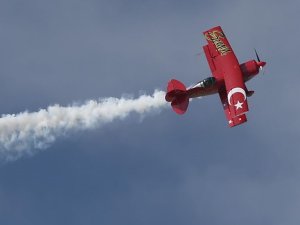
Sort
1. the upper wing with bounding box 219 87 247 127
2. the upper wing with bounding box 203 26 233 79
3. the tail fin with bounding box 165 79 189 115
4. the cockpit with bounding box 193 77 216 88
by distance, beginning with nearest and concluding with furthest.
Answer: the upper wing with bounding box 219 87 247 127 → the cockpit with bounding box 193 77 216 88 → the tail fin with bounding box 165 79 189 115 → the upper wing with bounding box 203 26 233 79

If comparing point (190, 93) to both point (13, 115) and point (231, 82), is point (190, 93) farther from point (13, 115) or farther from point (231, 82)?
point (13, 115)

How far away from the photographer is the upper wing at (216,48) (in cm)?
10731

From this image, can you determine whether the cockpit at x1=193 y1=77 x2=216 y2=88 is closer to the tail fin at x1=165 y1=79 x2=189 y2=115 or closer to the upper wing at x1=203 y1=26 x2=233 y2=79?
the upper wing at x1=203 y1=26 x2=233 y2=79

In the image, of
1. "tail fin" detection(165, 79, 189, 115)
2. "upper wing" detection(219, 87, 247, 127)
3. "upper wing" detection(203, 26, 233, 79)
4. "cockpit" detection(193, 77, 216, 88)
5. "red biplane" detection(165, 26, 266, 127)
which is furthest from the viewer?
"upper wing" detection(203, 26, 233, 79)

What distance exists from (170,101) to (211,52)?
7.77m

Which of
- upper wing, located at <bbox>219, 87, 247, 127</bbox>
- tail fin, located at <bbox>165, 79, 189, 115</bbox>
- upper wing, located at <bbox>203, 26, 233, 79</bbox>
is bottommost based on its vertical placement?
upper wing, located at <bbox>219, 87, 247, 127</bbox>

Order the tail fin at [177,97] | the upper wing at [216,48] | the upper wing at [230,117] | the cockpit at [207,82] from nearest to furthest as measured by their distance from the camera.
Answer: the upper wing at [230,117], the cockpit at [207,82], the tail fin at [177,97], the upper wing at [216,48]

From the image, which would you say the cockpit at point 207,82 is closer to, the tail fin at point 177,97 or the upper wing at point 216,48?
the upper wing at point 216,48

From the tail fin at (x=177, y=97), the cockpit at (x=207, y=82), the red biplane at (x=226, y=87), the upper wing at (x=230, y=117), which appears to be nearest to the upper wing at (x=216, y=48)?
the red biplane at (x=226, y=87)

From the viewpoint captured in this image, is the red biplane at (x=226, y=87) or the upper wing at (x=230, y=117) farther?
the red biplane at (x=226, y=87)

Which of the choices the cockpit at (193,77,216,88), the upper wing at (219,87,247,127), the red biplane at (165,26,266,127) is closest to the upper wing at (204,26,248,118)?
the red biplane at (165,26,266,127)

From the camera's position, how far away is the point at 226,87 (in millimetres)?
104188

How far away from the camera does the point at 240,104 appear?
334 ft

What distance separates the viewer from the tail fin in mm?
104812
